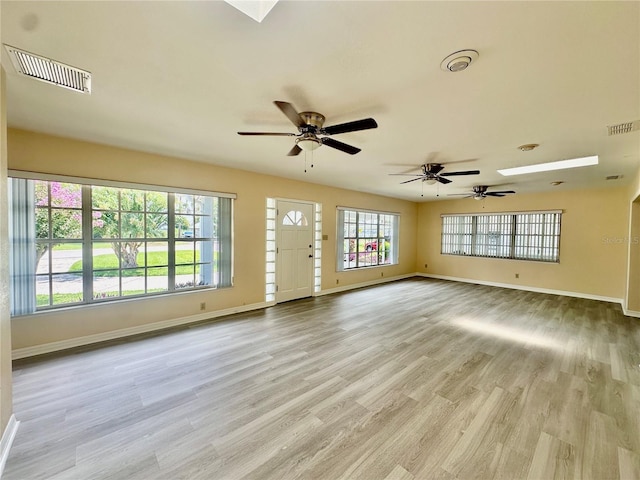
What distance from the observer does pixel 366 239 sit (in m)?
7.38

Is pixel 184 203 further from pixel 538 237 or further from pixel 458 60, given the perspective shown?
pixel 538 237

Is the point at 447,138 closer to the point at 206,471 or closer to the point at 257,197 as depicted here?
the point at 257,197

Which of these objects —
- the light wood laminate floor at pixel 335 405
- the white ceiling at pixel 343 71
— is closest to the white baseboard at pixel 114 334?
the light wood laminate floor at pixel 335 405

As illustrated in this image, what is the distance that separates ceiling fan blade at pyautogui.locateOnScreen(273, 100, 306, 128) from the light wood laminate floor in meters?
2.34

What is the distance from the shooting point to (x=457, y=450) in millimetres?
1753

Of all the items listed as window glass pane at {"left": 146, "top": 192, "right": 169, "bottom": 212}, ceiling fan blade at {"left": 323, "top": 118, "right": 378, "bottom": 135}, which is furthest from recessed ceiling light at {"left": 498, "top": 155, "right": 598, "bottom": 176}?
window glass pane at {"left": 146, "top": 192, "right": 169, "bottom": 212}

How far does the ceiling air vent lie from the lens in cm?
167

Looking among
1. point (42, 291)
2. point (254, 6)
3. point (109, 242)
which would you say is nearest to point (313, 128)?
point (254, 6)

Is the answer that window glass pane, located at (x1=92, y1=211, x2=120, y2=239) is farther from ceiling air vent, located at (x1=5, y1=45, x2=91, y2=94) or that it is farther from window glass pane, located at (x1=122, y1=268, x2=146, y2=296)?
ceiling air vent, located at (x1=5, y1=45, x2=91, y2=94)

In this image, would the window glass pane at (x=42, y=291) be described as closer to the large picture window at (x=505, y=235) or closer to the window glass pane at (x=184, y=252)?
the window glass pane at (x=184, y=252)

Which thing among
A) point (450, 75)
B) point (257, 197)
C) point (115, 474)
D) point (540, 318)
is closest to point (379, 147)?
point (450, 75)

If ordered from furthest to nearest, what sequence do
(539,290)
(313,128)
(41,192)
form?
(539,290)
(41,192)
(313,128)

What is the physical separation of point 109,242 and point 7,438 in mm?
2364

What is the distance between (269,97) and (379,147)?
5.55ft
